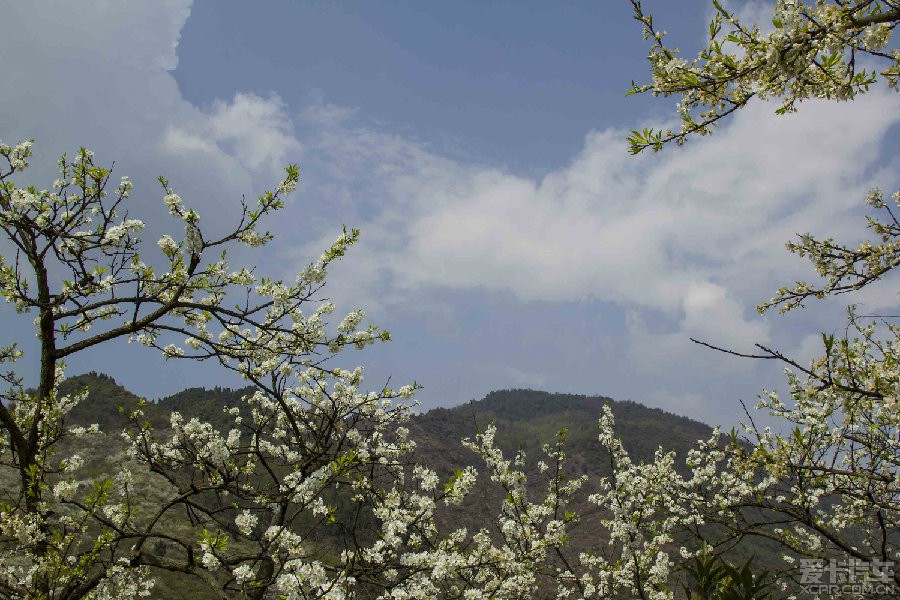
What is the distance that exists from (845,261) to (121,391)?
138m

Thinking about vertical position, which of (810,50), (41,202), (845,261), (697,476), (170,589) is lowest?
(170,589)

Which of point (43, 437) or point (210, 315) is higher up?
point (210, 315)

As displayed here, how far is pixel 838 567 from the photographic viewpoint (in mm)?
7203

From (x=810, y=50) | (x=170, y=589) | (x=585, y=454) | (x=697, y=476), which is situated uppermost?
(x=585, y=454)

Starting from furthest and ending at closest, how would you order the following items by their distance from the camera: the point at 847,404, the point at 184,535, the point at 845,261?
1. the point at 184,535
2. the point at 845,261
3. the point at 847,404

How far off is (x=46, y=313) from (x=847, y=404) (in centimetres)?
936

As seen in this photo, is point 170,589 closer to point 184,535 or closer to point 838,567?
point 184,535

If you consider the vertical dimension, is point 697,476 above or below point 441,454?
below

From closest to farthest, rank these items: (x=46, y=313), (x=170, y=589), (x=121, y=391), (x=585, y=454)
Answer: (x=46, y=313)
(x=170, y=589)
(x=121, y=391)
(x=585, y=454)

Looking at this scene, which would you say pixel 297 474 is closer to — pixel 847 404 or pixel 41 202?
pixel 41 202

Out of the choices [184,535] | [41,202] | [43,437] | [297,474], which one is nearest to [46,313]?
[41,202]

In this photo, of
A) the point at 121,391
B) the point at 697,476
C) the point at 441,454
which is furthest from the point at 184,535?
the point at 441,454

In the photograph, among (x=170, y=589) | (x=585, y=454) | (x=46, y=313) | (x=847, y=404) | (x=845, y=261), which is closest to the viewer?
(x=847, y=404)

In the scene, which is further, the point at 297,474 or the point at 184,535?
the point at 184,535
